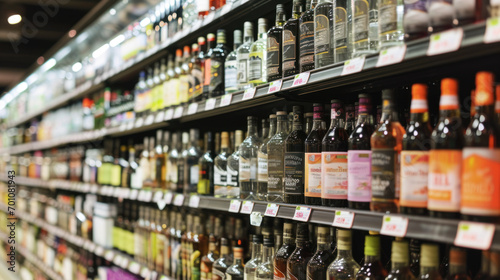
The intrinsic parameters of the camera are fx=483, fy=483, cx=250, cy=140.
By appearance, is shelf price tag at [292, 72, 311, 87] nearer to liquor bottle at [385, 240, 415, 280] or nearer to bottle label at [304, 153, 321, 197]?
bottle label at [304, 153, 321, 197]

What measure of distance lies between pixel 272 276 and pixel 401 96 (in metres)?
0.98

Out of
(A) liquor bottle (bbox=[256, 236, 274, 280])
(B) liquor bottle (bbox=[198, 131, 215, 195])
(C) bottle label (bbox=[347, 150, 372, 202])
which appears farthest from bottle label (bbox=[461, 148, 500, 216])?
(B) liquor bottle (bbox=[198, 131, 215, 195])

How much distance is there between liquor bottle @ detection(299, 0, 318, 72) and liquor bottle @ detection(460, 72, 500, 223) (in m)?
0.80

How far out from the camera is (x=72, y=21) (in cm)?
649

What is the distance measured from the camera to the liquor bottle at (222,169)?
104 inches

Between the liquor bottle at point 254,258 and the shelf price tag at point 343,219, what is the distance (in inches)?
26.1

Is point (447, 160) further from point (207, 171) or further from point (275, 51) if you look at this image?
point (207, 171)

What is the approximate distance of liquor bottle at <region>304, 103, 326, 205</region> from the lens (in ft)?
6.31

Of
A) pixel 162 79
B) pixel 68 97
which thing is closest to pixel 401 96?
pixel 162 79

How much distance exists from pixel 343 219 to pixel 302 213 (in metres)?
0.24

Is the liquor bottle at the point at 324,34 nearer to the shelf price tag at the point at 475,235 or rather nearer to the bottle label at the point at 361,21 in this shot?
the bottle label at the point at 361,21

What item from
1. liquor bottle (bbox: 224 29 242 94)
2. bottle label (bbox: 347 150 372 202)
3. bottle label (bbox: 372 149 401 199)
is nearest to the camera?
bottle label (bbox: 372 149 401 199)

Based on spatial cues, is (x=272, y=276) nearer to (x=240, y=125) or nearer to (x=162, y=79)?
(x=240, y=125)

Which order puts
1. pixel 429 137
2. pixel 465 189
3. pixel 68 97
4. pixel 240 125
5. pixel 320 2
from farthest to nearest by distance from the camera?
pixel 68 97, pixel 240 125, pixel 320 2, pixel 429 137, pixel 465 189
